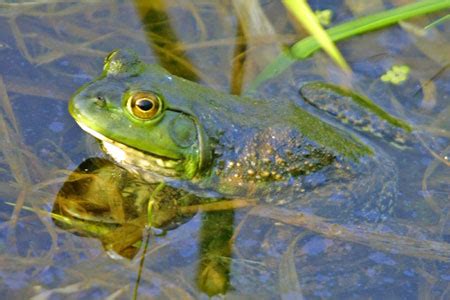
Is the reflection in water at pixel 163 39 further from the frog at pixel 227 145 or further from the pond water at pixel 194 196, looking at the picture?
the frog at pixel 227 145

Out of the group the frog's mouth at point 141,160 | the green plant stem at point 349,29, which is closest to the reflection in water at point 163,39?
the green plant stem at point 349,29

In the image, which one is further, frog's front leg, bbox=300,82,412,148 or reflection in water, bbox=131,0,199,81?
reflection in water, bbox=131,0,199,81

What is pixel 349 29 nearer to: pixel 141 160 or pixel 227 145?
pixel 227 145

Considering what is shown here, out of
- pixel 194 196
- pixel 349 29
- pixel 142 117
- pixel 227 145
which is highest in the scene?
pixel 142 117

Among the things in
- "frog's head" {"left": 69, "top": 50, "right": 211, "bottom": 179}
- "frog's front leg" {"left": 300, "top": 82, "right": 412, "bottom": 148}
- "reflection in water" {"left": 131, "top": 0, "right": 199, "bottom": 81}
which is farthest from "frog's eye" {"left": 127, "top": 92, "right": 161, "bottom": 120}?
"frog's front leg" {"left": 300, "top": 82, "right": 412, "bottom": 148}

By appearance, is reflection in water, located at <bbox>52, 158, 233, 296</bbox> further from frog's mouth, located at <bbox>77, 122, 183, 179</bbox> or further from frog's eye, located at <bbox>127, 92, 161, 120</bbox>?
frog's eye, located at <bbox>127, 92, 161, 120</bbox>

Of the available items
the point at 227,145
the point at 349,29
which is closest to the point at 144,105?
the point at 227,145

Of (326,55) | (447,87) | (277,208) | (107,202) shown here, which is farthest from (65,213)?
(447,87)
